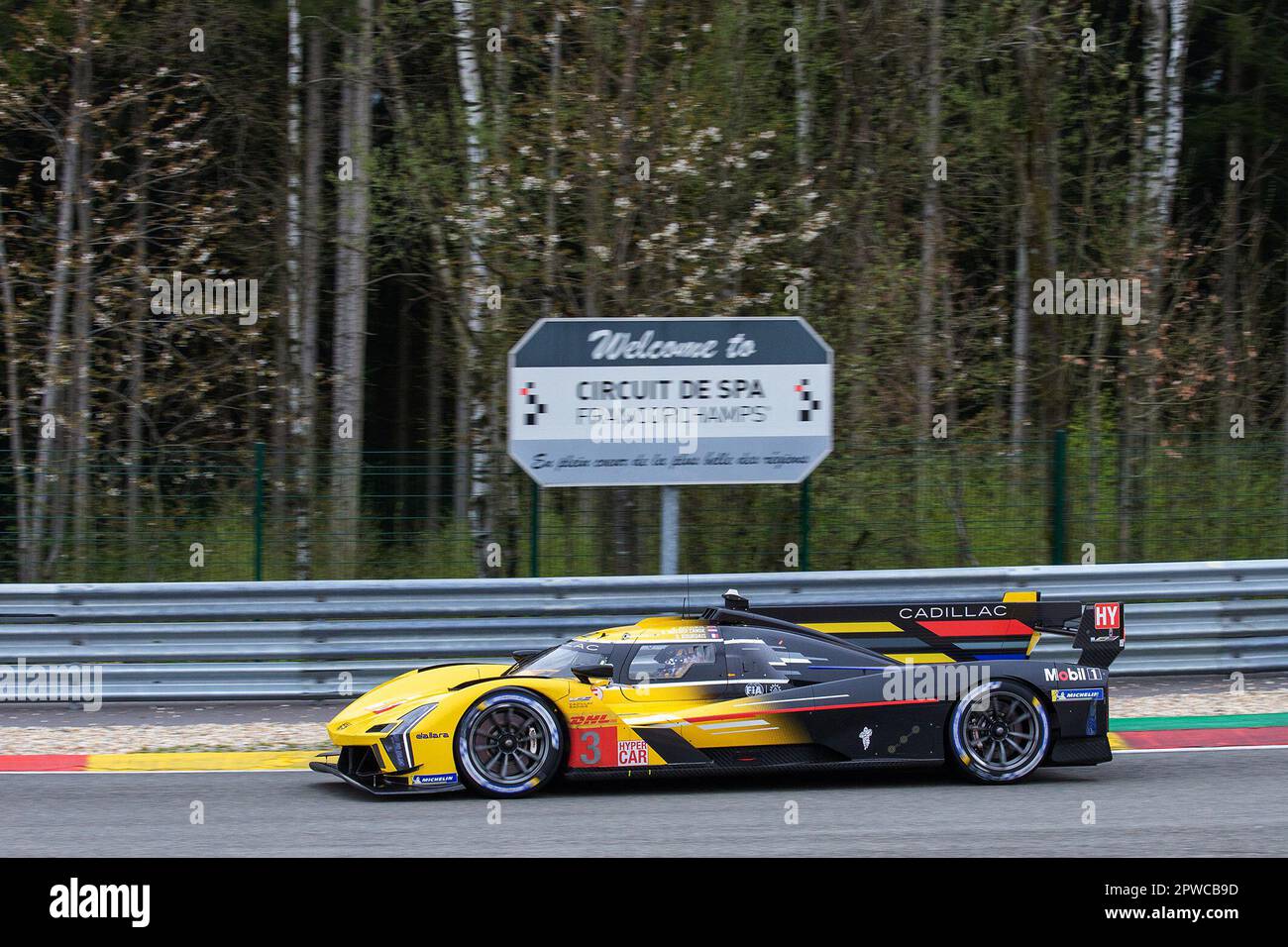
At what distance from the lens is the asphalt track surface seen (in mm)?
6969

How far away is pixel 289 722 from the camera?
10.9m

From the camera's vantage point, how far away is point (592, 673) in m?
8.34

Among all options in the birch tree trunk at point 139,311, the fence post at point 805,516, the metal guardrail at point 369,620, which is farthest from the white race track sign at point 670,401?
the birch tree trunk at point 139,311

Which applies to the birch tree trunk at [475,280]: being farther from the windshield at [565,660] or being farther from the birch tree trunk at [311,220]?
the windshield at [565,660]

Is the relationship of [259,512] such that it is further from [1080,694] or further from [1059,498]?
→ [1059,498]

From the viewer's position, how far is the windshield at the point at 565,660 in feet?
27.7

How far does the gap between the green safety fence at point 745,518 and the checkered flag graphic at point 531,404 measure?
0.70m

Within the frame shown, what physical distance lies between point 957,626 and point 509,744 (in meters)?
2.98

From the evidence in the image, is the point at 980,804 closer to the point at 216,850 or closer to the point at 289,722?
the point at 216,850

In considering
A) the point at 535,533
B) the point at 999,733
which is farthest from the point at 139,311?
the point at 999,733

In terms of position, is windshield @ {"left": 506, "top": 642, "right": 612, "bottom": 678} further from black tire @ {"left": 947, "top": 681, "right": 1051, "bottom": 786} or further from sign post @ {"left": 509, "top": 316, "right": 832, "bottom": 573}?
sign post @ {"left": 509, "top": 316, "right": 832, "bottom": 573}

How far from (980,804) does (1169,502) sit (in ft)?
20.9

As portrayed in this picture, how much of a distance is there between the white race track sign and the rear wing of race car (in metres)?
3.56

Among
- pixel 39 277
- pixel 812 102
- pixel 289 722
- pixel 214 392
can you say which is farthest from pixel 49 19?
pixel 289 722
